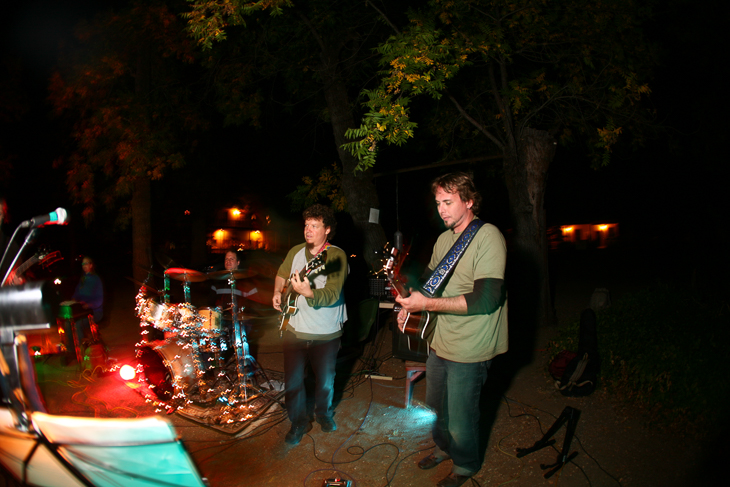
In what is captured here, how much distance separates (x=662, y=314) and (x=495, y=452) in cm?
339

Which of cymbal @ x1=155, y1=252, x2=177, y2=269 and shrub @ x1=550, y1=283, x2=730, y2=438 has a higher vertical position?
cymbal @ x1=155, y1=252, x2=177, y2=269

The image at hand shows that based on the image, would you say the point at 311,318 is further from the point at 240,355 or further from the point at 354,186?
the point at 354,186

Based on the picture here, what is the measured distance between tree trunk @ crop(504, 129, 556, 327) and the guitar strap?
195 inches

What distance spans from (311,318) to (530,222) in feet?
17.0

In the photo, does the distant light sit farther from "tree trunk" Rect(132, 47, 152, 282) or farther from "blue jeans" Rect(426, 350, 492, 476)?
"tree trunk" Rect(132, 47, 152, 282)

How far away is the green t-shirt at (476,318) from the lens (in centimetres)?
270

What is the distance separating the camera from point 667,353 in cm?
424

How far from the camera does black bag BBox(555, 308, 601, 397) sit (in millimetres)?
4711

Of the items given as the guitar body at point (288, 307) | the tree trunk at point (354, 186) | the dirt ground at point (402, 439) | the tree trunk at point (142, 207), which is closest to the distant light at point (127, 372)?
the dirt ground at point (402, 439)

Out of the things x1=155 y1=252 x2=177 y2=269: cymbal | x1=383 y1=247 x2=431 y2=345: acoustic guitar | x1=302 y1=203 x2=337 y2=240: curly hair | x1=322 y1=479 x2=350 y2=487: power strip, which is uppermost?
x1=302 y1=203 x2=337 y2=240: curly hair

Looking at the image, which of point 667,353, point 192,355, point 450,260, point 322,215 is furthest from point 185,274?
point 667,353

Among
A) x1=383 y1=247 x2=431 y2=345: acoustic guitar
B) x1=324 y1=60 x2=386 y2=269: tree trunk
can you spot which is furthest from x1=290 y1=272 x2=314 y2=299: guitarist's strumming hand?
x1=324 y1=60 x2=386 y2=269: tree trunk

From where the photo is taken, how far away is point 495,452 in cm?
370

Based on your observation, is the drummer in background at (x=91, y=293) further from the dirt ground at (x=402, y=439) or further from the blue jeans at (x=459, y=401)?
the blue jeans at (x=459, y=401)
